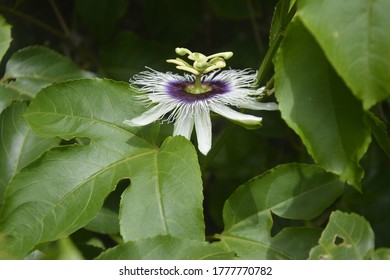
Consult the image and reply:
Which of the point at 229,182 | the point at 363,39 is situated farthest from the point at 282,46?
the point at 229,182

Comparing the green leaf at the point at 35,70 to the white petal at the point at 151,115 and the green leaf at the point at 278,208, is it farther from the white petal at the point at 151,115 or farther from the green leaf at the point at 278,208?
the green leaf at the point at 278,208

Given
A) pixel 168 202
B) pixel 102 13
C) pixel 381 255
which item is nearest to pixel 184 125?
pixel 168 202

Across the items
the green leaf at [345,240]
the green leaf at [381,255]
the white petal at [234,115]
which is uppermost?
the white petal at [234,115]

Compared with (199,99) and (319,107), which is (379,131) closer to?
(319,107)

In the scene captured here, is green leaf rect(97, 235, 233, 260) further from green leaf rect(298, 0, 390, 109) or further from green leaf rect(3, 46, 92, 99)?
green leaf rect(3, 46, 92, 99)

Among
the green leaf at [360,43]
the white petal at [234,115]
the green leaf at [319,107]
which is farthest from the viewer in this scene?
the white petal at [234,115]

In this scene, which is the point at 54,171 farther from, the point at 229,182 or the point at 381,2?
the point at 229,182

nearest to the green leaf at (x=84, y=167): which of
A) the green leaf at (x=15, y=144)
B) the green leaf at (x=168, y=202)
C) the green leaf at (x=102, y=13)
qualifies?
the green leaf at (x=168, y=202)
